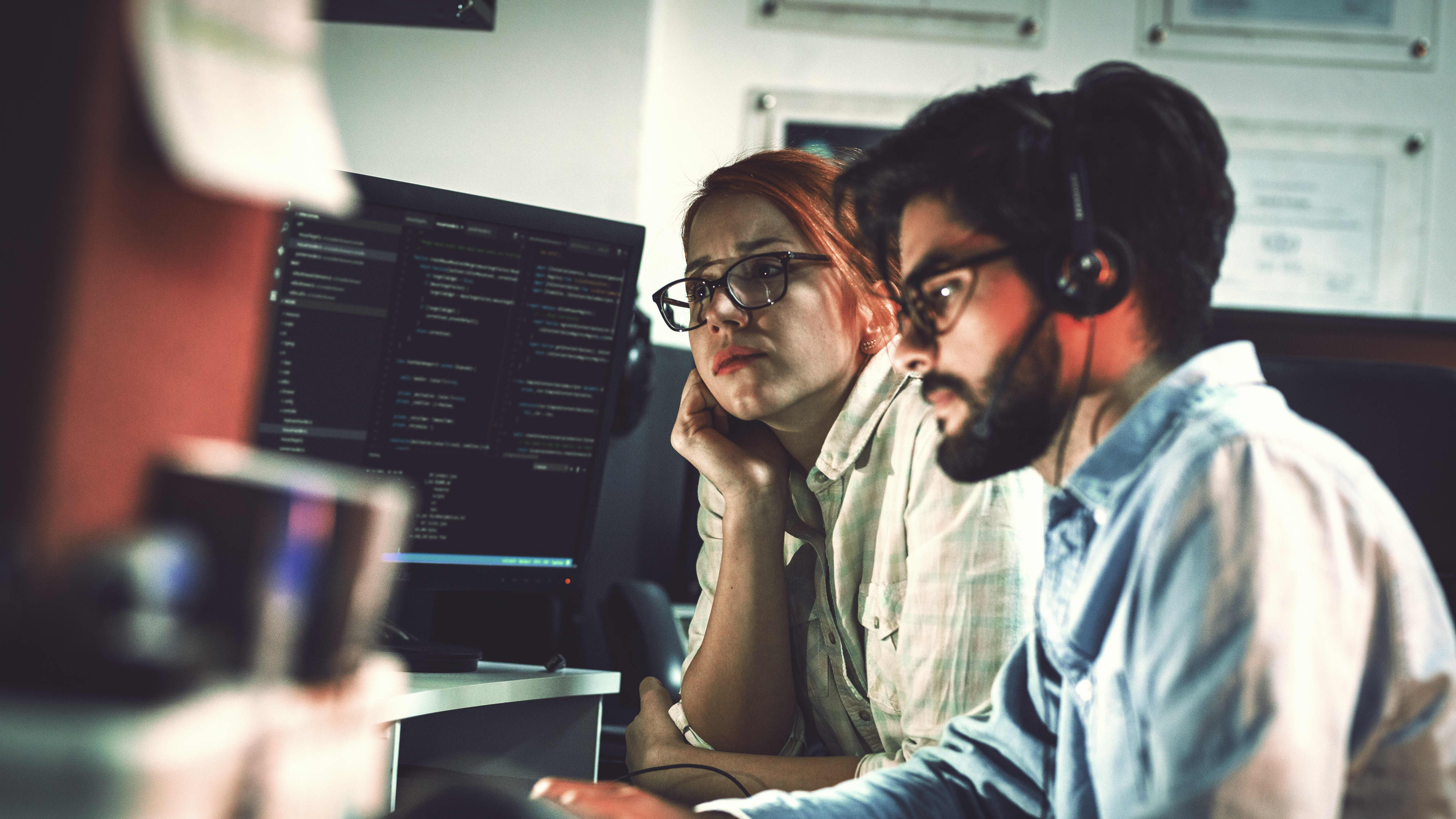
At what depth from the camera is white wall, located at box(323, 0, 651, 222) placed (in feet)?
7.79

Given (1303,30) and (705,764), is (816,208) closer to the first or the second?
(705,764)

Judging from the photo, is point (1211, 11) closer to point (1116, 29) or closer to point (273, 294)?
point (1116, 29)

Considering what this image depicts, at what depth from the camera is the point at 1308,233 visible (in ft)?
8.29

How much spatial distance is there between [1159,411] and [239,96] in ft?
1.95

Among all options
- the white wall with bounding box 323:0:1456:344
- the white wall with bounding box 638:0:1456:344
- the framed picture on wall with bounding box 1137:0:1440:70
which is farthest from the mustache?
the framed picture on wall with bounding box 1137:0:1440:70


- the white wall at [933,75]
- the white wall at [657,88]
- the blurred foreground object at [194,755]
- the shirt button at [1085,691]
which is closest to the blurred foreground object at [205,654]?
the blurred foreground object at [194,755]

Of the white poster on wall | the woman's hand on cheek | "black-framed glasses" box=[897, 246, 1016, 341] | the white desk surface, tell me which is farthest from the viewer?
the white poster on wall

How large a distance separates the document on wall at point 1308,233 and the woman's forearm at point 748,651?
1.75 meters

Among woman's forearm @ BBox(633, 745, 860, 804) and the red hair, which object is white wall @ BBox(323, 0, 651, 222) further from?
woman's forearm @ BBox(633, 745, 860, 804)

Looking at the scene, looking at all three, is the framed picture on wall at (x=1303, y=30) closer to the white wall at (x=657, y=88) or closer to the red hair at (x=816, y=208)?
the white wall at (x=657, y=88)

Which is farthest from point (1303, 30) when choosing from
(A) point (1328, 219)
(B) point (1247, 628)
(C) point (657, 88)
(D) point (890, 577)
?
(B) point (1247, 628)

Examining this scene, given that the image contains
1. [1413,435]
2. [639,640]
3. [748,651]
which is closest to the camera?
[1413,435]

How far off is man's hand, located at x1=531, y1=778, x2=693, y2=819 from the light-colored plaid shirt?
271 mm

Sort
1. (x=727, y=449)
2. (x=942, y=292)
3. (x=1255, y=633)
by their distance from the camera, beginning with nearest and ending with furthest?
(x=1255, y=633), (x=942, y=292), (x=727, y=449)
